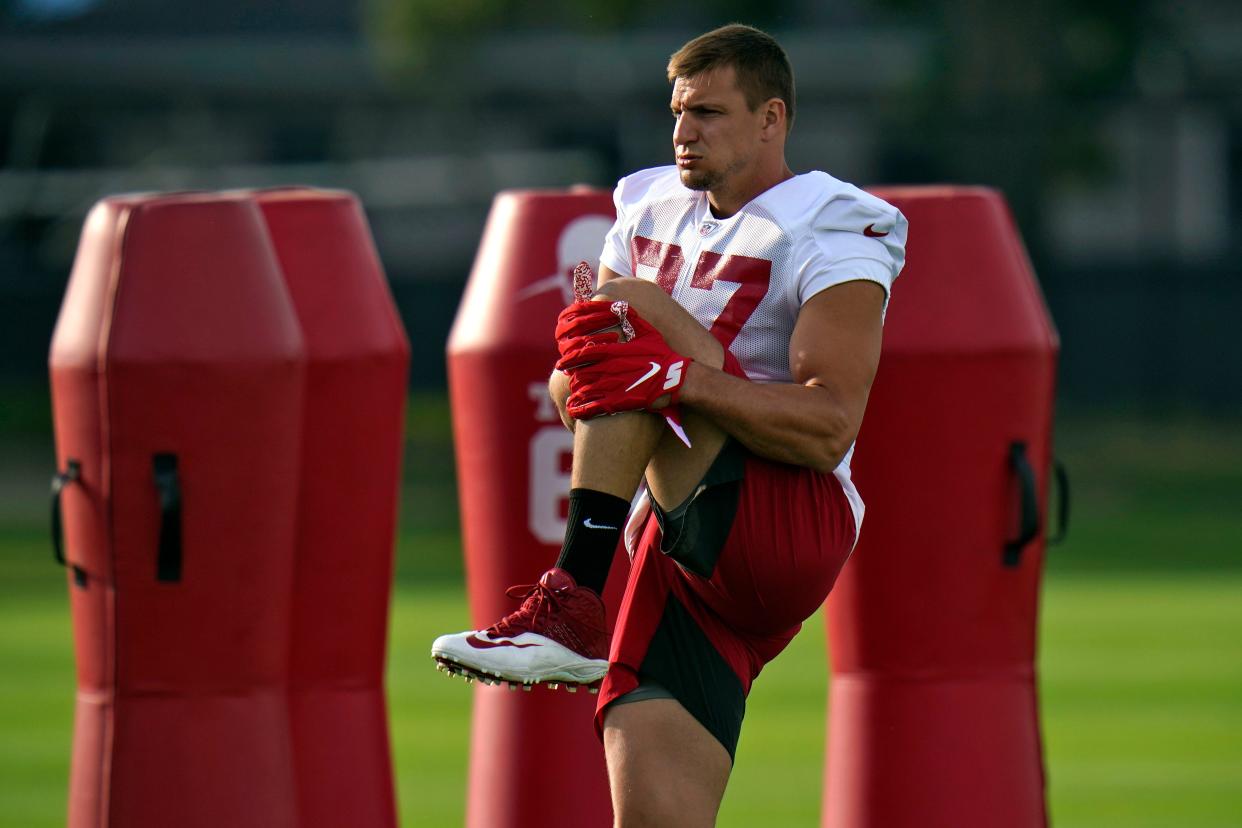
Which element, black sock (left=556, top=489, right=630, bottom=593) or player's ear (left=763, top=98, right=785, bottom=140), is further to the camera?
player's ear (left=763, top=98, right=785, bottom=140)

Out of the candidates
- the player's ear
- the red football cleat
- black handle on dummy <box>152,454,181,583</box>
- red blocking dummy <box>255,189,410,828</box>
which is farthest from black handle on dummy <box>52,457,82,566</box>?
the player's ear

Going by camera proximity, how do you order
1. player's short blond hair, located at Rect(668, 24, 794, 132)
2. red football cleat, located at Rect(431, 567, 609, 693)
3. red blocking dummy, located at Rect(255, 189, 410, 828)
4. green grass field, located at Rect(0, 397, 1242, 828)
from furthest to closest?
1. green grass field, located at Rect(0, 397, 1242, 828)
2. red blocking dummy, located at Rect(255, 189, 410, 828)
3. player's short blond hair, located at Rect(668, 24, 794, 132)
4. red football cleat, located at Rect(431, 567, 609, 693)

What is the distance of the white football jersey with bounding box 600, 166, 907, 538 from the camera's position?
444 cm

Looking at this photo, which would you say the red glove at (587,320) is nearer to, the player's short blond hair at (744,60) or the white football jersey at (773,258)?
the white football jersey at (773,258)

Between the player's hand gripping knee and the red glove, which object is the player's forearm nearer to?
the player's hand gripping knee

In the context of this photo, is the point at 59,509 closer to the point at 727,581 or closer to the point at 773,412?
the point at 727,581

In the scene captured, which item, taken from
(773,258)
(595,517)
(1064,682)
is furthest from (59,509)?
(1064,682)

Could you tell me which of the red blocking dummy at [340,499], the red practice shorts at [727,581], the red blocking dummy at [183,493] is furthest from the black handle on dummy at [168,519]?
the red practice shorts at [727,581]

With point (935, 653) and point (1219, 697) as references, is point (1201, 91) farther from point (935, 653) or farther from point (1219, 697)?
point (935, 653)

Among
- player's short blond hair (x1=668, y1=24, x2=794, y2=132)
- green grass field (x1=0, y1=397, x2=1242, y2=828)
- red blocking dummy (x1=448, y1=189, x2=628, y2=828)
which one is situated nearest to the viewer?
player's short blond hair (x1=668, y1=24, x2=794, y2=132)

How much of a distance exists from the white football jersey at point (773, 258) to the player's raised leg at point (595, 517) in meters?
0.13

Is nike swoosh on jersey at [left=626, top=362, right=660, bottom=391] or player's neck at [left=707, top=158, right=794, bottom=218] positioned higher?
player's neck at [left=707, top=158, right=794, bottom=218]

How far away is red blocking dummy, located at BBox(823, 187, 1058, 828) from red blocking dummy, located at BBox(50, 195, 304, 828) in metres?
1.56

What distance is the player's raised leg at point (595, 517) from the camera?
429 centimetres
